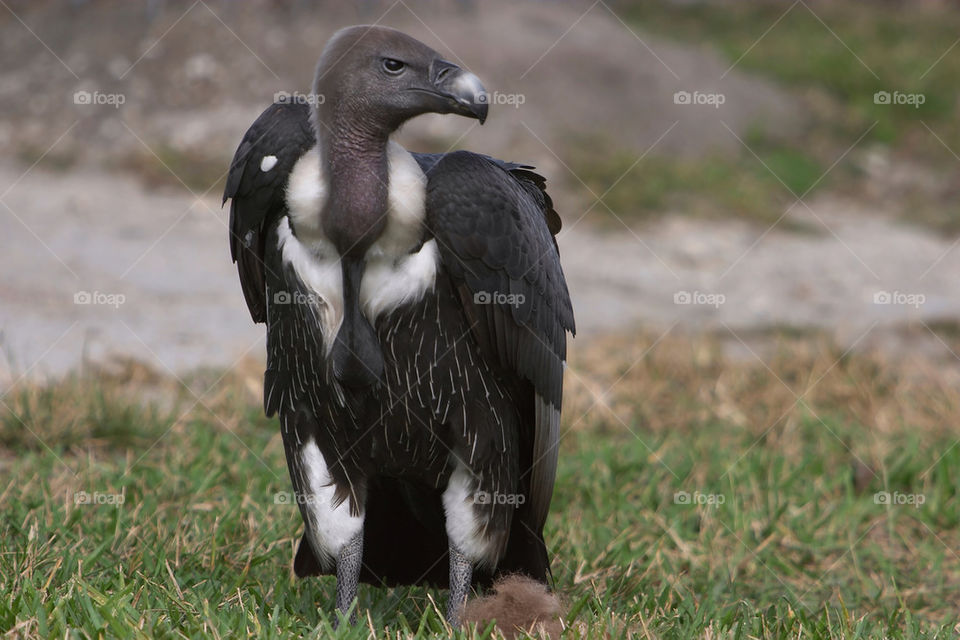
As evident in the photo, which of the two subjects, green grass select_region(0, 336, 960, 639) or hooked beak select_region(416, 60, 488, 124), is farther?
green grass select_region(0, 336, 960, 639)

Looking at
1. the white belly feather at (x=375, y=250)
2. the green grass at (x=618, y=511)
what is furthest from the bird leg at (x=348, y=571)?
the white belly feather at (x=375, y=250)

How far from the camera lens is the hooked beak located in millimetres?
2871

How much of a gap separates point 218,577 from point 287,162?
1.27 meters

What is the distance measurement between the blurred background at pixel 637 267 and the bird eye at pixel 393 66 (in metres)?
1.51

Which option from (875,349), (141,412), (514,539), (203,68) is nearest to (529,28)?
(203,68)

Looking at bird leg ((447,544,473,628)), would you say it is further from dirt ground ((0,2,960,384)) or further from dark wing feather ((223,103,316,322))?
dirt ground ((0,2,960,384))

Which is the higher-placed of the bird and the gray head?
the gray head

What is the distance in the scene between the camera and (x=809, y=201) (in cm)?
992

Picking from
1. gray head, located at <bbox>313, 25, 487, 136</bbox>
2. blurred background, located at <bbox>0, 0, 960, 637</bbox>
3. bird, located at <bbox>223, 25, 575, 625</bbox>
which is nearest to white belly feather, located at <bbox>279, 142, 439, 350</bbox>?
bird, located at <bbox>223, 25, 575, 625</bbox>

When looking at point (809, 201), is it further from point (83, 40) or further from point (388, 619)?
point (388, 619)

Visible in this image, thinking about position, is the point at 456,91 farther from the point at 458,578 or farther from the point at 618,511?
the point at 618,511

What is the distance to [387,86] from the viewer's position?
2.89m

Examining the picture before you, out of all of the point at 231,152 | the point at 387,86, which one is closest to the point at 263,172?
the point at 387,86

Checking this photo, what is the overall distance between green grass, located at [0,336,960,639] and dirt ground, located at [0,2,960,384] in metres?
1.03
